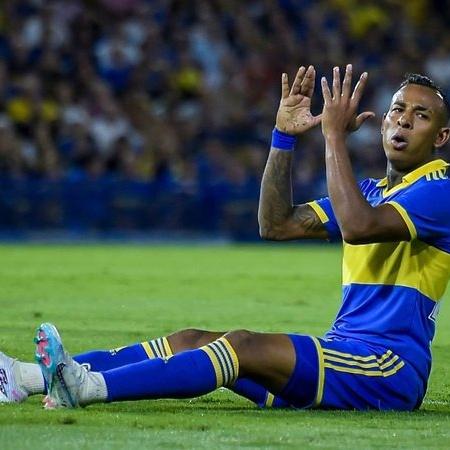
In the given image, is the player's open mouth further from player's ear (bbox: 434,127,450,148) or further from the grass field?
the grass field

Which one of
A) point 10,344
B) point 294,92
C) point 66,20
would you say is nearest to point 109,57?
point 66,20

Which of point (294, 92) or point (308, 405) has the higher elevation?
point (294, 92)

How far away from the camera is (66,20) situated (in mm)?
18812

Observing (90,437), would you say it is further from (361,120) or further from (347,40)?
(347,40)

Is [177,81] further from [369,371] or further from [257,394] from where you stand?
[369,371]

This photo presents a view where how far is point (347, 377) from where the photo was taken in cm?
560

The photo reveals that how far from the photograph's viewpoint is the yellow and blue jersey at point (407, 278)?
571cm

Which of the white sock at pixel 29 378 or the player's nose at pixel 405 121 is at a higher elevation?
the player's nose at pixel 405 121

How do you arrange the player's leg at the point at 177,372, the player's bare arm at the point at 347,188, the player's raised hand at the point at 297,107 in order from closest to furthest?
1. the player's leg at the point at 177,372
2. the player's bare arm at the point at 347,188
3. the player's raised hand at the point at 297,107

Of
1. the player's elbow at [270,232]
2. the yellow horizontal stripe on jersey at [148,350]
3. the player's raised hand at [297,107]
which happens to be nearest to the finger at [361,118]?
the player's raised hand at [297,107]

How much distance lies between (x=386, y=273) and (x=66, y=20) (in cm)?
1364

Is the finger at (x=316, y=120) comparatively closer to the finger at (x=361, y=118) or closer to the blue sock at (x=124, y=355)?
the finger at (x=361, y=118)

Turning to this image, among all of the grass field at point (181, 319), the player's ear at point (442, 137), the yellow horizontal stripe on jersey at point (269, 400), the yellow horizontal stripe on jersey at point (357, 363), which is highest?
the player's ear at point (442, 137)

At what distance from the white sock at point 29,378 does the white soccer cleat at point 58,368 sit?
385 mm
